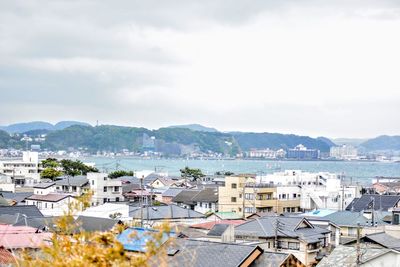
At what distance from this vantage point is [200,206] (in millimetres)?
52844

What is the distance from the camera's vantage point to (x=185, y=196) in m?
53.8

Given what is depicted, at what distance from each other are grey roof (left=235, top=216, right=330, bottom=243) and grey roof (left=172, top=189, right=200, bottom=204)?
2576 centimetres

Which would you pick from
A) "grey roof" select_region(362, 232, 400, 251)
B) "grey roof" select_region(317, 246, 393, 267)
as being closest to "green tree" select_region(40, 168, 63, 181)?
"grey roof" select_region(362, 232, 400, 251)

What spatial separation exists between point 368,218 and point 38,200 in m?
24.0

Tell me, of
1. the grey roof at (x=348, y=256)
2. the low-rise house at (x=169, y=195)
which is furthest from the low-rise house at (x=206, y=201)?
the grey roof at (x=348, y=256)

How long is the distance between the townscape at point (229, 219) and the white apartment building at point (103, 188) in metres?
0.08

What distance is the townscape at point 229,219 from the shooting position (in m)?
17.1

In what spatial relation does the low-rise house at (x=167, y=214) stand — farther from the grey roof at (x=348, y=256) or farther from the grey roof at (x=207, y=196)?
the grey roof at (x=348, y=256)

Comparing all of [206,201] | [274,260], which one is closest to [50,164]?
[206,201]

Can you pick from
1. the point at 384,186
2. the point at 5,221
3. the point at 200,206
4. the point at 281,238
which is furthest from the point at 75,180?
the point at 384,186

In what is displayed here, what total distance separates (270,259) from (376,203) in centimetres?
3236

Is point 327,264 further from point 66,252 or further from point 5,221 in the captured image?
point 5,221

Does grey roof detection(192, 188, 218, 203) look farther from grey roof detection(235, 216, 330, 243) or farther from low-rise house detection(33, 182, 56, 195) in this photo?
grey roof detection(235, 216, 330, 243)

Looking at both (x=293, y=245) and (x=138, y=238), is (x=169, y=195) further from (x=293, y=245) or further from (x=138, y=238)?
(x=138, y=238)
